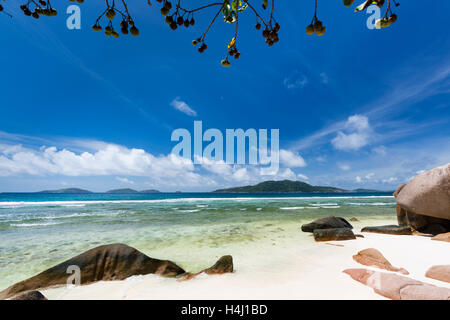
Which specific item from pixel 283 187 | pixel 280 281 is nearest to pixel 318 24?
pixel 280 281

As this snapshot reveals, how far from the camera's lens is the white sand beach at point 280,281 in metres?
2.59

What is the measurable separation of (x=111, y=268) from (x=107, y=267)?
94mm

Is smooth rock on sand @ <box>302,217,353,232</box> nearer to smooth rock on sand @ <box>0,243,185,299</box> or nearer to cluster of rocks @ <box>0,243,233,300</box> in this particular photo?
cluster of rocks @ <box>0,243,233,300</box>

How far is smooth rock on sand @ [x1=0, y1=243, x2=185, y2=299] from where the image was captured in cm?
342

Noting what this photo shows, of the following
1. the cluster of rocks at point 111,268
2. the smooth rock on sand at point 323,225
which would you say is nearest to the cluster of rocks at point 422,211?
the smooth rock on sand at point 323,225

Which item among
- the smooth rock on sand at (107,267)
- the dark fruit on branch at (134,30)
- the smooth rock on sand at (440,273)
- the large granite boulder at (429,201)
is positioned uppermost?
the dark fruit on branch at (134,30)

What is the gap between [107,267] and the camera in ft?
Answer: 12.3

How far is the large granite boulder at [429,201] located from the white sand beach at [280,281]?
2119 mm

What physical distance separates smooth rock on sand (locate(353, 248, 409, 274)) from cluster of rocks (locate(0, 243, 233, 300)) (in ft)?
8.98

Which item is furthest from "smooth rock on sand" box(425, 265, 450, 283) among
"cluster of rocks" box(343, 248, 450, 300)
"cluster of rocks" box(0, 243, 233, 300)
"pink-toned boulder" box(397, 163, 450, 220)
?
"pink-toned boulder" box(397, 163, 450, 220)

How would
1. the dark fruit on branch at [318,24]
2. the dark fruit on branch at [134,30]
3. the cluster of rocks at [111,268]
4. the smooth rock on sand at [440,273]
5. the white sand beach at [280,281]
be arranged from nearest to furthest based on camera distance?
the dark fruit on branch at [318,24] < the dark fruit on branch at [134,30] < the white sand beach at [280,281] < the smooth rock on sand at [440,273] < the cluster of rocks at [111,268]

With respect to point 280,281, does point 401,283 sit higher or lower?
higher

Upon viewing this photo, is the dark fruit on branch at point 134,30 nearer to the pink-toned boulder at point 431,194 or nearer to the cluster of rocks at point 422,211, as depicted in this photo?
the cluster of rocks at point 422,211

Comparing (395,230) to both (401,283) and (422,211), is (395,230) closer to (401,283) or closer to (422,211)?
(422,211)
